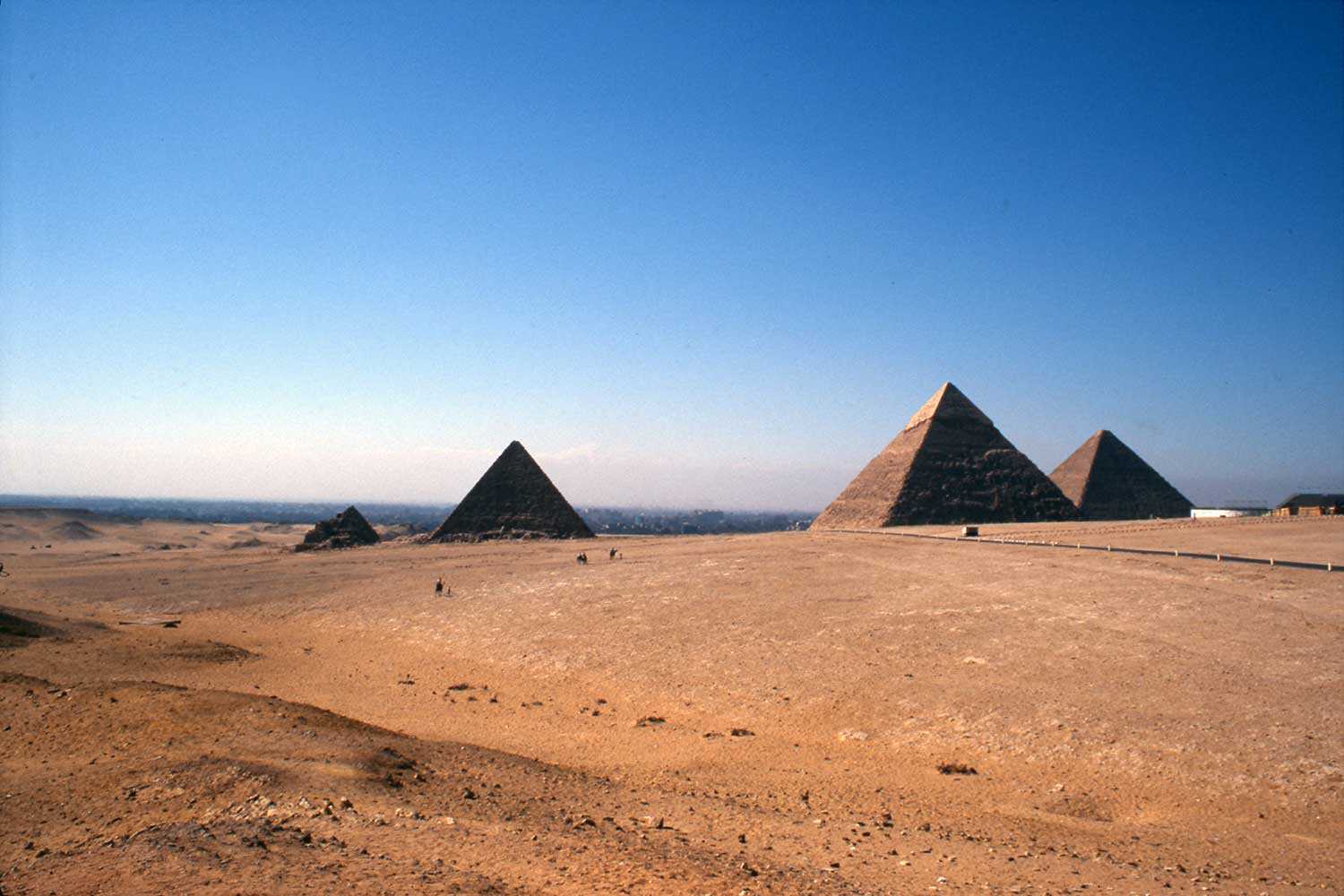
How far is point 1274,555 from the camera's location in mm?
23016

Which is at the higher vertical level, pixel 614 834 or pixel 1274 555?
pixel 1274 555

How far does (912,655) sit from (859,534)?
23.1 metres

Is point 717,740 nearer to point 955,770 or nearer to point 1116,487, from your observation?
point 955,770

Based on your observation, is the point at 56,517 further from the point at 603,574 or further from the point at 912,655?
the point at 912,655

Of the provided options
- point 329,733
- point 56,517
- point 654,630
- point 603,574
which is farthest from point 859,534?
point 56,517

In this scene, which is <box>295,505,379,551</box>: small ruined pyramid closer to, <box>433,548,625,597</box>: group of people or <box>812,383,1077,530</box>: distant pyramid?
<box>433,548,625,597</box>: group of people

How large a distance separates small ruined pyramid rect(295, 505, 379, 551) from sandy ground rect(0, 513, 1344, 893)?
78.8 feet

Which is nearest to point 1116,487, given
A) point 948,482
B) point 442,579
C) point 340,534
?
point 948,482

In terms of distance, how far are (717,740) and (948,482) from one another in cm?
4481

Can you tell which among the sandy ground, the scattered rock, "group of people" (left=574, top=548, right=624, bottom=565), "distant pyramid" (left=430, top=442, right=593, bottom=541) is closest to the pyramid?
"distant pyramid" (left=430, top=442, right=593, bottom=541)

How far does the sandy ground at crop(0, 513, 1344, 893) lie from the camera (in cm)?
610

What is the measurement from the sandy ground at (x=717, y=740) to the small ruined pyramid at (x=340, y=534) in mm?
24021

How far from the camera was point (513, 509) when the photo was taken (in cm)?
4759

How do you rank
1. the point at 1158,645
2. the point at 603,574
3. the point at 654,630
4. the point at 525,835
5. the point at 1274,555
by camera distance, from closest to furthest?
the point at 525,835 < the point at 1158,645 < the point at 654,630 < the point at 1274,555 < the point at 603,574
